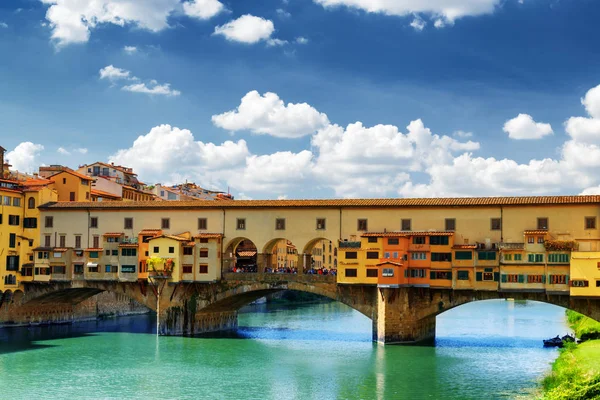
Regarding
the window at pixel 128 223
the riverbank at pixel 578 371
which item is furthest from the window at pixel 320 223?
the riverbank at pixel 578 371

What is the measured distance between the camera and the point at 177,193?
317 feet

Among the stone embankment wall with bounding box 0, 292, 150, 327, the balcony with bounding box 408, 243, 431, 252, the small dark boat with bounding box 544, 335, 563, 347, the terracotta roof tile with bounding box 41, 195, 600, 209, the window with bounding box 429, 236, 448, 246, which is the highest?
the terracotta roof tile with bounding box 41, 195, 600, 209

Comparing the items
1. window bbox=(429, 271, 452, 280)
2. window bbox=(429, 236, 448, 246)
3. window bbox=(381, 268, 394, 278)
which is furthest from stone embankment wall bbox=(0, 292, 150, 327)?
window bbox=(429, 236, 448, 246)

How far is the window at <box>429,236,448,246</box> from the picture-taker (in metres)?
45.9

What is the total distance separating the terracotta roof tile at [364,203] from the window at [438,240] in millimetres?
2226

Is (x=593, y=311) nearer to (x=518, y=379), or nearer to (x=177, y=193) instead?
(x=518, y=379)

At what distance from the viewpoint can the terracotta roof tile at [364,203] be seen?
45.0 m

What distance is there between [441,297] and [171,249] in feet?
58.7

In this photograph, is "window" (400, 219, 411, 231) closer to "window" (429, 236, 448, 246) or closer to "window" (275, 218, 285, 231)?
"window" (429, 236, 448, 246)

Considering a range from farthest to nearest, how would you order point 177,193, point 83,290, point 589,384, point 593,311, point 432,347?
point 177,193, point 83,290, point 432,347, point 593,311, point 589,384

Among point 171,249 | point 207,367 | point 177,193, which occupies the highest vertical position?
point 177,193

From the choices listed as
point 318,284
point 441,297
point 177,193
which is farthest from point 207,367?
point 177,193

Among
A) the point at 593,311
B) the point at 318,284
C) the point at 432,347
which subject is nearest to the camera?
the point at 593,311

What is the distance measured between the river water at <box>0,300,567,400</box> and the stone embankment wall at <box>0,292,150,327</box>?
1.51 meters
